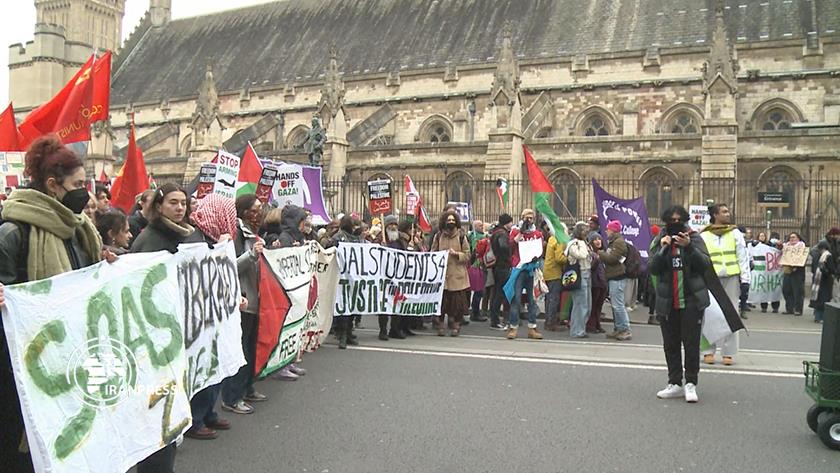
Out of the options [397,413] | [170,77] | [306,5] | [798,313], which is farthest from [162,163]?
[397,413]

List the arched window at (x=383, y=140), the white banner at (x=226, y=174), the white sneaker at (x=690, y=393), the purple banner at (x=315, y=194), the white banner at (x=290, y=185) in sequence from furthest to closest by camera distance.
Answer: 1. the arched window at (x=383, y=140)
2. the purple banner at (x=315, y=194)
3. the white banner at (x=290, y=185)
4. the white banner at (x=226, y=174)
5. the white sneaker at (x=690, y=393)

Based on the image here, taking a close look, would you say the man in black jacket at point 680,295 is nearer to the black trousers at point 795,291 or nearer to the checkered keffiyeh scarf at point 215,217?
the checkered keffiyeh scarf at point 215,217

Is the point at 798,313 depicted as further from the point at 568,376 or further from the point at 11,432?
the point at 11,432

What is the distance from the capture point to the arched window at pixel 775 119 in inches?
1077

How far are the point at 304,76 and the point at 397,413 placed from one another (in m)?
34.6

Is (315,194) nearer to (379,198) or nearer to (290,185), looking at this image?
(290,185)

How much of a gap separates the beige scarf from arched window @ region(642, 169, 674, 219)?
72.7ft

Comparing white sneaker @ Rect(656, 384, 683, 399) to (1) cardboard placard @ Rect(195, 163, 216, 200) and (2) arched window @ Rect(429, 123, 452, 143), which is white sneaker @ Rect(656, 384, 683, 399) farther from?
(2) arched window @ Rect(429, 123, 452, 143)

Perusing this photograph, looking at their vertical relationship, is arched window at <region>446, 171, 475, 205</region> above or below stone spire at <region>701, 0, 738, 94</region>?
below

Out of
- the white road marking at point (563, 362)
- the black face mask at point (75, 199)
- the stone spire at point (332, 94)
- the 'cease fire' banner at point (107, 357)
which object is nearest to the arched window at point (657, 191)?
the stone spire at point (332, 94)

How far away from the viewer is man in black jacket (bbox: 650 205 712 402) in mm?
6633

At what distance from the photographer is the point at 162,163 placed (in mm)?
33906

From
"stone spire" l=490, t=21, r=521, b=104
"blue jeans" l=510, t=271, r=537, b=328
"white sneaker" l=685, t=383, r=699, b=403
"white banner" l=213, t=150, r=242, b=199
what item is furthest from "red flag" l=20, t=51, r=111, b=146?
"stone spire" l=490, t=21, r=521, b=104

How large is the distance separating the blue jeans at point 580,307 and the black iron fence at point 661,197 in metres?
10.5
